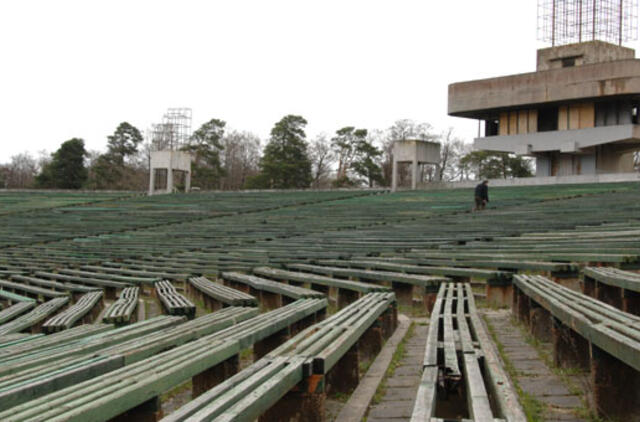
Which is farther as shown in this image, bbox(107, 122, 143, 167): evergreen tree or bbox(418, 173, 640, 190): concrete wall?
bbox(107, 122, 143, 167): evergreen tree

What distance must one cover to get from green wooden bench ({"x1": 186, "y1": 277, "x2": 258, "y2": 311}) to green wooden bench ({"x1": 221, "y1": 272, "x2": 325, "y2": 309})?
26 cm

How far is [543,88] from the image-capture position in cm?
3231

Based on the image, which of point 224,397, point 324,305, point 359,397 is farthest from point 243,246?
point 224,397

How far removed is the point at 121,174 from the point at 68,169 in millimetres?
8746

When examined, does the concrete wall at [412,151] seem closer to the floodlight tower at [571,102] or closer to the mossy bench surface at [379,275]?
the floodlight tower at [571,102]

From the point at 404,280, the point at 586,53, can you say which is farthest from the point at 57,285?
the point at 586,53

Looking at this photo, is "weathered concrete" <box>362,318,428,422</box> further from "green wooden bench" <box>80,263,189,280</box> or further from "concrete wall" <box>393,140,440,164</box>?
"concrete wall" <box>393,140,440,164</box>

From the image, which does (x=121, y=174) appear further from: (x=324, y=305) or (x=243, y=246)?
(x=324, y=305)

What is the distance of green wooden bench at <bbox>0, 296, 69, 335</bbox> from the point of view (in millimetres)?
6445

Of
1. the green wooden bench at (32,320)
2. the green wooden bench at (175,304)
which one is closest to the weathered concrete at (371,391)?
the green wooden bench at (175,304)

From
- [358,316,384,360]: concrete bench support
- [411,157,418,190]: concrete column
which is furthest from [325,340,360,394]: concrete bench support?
[411,157,418,190]: concrete column

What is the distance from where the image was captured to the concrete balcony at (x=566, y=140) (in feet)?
102

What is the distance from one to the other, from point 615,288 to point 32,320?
16.8ft

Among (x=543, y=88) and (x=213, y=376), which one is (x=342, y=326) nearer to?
(x=213, y=376)
